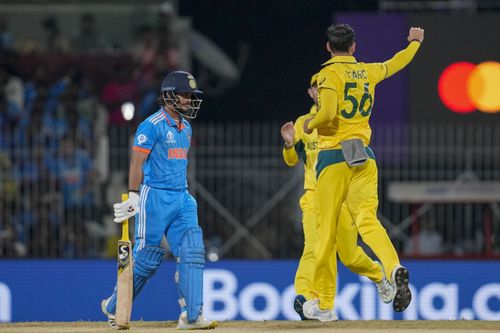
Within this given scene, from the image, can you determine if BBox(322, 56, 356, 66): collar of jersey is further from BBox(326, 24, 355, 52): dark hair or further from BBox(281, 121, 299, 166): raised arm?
BBox(281, 121, 299, 166): raised arm

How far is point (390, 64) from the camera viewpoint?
12.3 meters

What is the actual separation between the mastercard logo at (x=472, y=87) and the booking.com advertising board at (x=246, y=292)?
4.61 meters

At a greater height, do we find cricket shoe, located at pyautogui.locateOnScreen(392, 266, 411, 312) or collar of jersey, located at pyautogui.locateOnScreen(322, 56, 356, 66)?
collar of jersey, located at pyautogui.locateOnScreen(322, 56, 356, 66)

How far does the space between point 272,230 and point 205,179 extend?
1.15 metres

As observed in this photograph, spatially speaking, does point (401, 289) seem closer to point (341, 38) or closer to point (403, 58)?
point (403, 58)

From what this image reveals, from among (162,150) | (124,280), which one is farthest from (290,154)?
(124,280)

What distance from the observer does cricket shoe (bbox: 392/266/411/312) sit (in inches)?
463

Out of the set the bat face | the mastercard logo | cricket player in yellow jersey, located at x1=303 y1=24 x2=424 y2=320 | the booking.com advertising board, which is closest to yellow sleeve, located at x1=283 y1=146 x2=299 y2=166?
cricket player in yellow jersey, located at x1=303 y1=24 x2=424 y2=320

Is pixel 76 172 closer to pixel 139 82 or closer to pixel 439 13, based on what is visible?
pixel 139 82

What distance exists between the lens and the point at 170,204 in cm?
1209

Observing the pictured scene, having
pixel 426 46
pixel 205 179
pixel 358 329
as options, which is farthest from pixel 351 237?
pixel 426 46

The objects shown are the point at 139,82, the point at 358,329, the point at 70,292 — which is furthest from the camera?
the point at 139,82

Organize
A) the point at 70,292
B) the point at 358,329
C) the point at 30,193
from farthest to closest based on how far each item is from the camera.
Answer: the point at 30,193 → the point at 70,292 → the point at 358,329

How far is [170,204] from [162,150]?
0.45 metres
